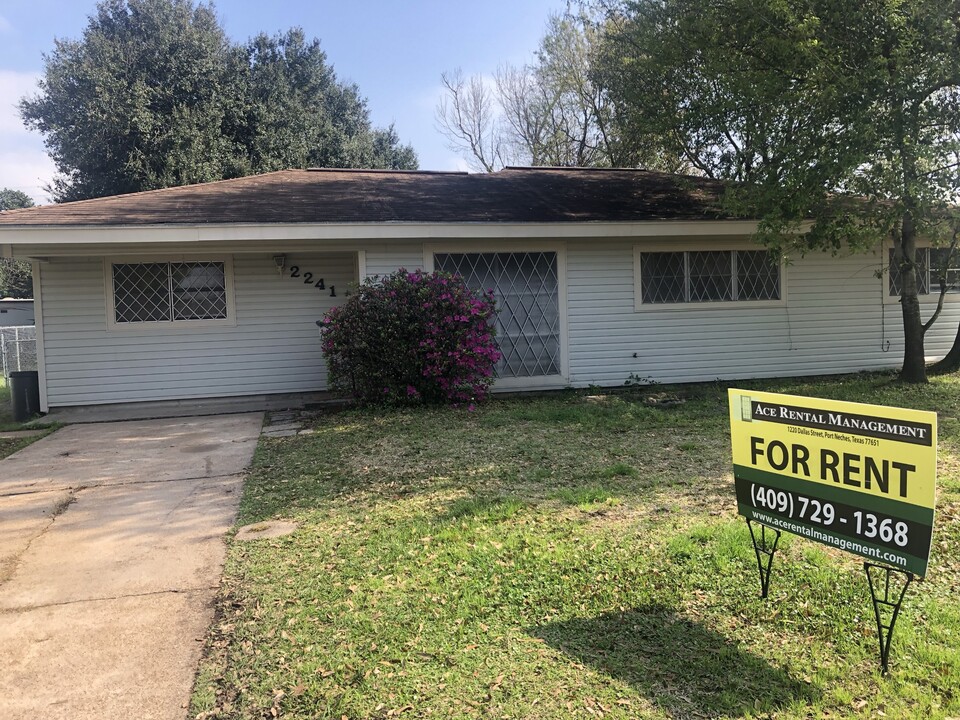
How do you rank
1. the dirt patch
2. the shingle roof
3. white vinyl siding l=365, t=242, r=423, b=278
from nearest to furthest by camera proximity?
the dirt patch, the shingle roof, white vinyl siding l=365, t=242, r=423, b=278

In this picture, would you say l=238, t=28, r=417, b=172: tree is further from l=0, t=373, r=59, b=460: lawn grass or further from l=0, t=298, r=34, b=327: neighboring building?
l=0, t=373, r=59, b=460: lawn grass

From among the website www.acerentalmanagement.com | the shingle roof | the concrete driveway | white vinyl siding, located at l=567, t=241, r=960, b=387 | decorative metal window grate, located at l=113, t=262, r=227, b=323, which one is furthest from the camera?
white vinyl siding, located at l=567, t=241, r=960, b=387

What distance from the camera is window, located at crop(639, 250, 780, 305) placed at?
10469 millimetres

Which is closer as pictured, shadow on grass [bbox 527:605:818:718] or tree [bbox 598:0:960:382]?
shadow on grass [bbox 527:605:818:718]

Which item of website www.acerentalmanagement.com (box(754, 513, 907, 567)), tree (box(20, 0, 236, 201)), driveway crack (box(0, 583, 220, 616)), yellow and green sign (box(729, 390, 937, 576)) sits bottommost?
driveway crack (box(0, 583, 220, 616))

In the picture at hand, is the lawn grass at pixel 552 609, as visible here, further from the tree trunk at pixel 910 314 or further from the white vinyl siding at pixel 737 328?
the tree trunk at pixel 910 314

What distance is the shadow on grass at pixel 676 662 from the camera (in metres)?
2.46

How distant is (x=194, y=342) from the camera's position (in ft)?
32.7

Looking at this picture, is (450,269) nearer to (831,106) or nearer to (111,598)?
(831,106)

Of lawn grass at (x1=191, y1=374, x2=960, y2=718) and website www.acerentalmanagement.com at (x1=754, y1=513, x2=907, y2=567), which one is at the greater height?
website www.acerentalmanagement.com at (x1=754, y1=513, x2=907, y2=567)

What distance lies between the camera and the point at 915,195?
757cm

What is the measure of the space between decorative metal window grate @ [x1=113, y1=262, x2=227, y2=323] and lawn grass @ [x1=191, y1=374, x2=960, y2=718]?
5410 millimetres

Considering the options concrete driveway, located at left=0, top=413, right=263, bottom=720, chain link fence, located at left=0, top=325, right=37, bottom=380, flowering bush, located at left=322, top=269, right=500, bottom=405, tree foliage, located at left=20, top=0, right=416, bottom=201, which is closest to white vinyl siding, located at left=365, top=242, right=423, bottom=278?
flowering bush, located at left=322, top=269, right=500, bottom=405

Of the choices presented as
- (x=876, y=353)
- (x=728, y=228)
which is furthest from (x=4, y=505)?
(x=876, y=353)
